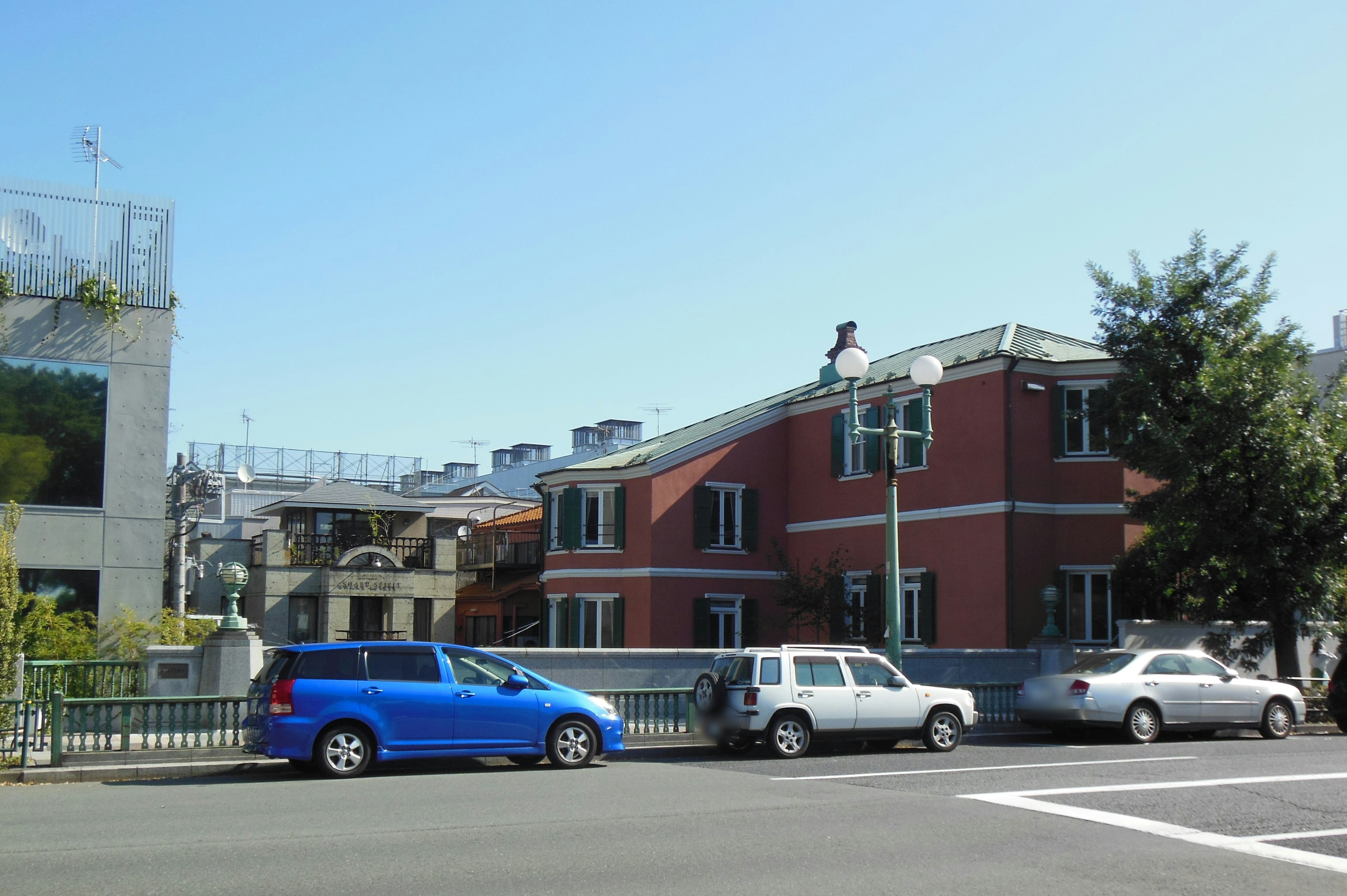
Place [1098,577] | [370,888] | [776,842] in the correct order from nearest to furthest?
[370,888]
[776,842]
[1098,577]

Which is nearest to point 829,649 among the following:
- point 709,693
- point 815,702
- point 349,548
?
point 815,702

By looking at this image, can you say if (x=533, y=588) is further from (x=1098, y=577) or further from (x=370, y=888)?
(x=370, y=888)

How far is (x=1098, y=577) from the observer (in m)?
27.6

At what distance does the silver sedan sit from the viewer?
713 inches

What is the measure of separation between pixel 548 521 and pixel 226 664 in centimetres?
1954

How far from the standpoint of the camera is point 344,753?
1355cm

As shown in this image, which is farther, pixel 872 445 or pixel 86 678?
pixel 872 445

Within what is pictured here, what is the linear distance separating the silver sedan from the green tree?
11.4ft

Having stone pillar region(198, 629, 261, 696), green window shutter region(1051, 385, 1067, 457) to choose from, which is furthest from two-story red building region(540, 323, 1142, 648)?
stone pillar region(198, 629, 261, 696)

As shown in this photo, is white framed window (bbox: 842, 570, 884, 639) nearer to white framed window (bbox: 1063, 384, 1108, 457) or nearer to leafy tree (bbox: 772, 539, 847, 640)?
leafy tree (bbox: 772, 539, 847, 640)

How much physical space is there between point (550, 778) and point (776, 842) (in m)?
4.80

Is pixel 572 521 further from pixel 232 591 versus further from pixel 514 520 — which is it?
pixel 232 591

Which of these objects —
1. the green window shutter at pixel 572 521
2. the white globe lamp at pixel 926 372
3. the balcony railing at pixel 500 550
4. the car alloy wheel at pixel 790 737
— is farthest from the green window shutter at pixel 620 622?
the white globe lamp at pixel 926 372

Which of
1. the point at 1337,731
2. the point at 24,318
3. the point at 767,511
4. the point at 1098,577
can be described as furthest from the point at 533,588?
the point at 1337,731
